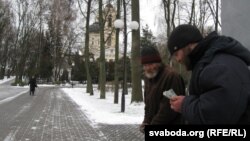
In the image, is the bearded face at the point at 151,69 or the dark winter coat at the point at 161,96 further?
the bearded face at the point at 151,69

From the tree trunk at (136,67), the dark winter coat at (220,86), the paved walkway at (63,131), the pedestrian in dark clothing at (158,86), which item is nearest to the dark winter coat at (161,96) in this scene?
the pedestrian in dark clothing at (158,86)

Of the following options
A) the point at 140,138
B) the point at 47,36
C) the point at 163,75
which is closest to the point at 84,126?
the point at 140,138

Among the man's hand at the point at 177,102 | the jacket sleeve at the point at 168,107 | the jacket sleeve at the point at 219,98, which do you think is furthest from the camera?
the jacket sleeve at the point at 168,107

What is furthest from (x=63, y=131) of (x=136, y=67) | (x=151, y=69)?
(x=136, y=67)

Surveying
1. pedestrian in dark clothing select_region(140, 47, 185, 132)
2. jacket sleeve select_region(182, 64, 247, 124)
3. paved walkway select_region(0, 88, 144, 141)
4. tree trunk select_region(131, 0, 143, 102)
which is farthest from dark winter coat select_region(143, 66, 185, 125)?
tree trunk select_region(131, 0, 143, 102)

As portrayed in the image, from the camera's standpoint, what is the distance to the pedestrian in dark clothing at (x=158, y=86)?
15.1ft

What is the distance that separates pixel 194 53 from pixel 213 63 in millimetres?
270

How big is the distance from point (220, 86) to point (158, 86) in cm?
200

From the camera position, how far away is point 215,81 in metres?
2.89

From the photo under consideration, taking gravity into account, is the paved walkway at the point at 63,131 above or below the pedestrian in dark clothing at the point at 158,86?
below

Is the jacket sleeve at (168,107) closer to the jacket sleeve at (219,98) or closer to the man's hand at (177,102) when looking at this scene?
the man's hand at (177,102)

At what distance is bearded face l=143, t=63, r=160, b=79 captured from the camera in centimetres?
495

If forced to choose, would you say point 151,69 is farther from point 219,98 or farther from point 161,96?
point 219,98

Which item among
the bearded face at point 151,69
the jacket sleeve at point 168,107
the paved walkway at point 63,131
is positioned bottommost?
the paved walkway at point 63,131
